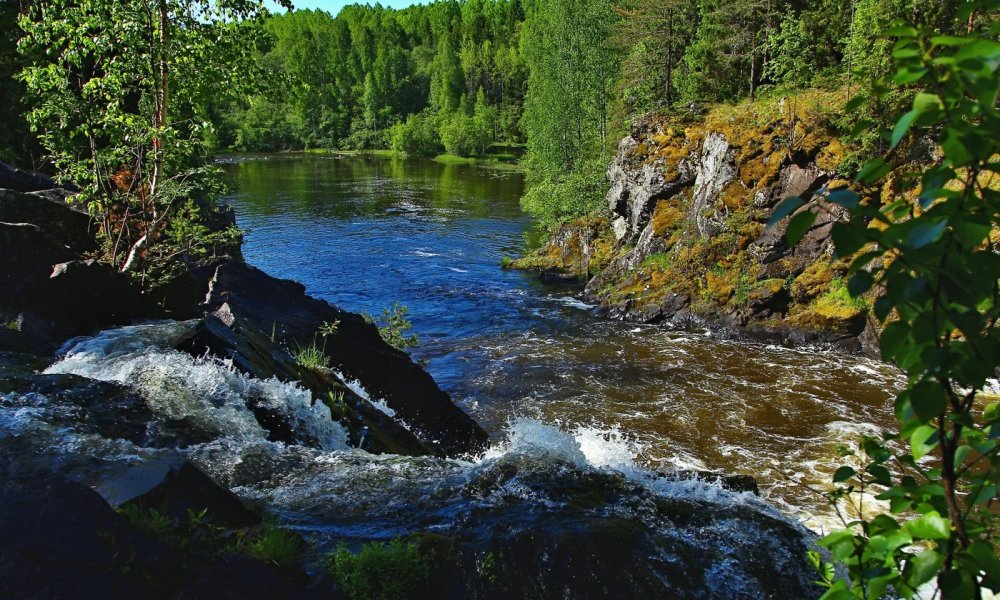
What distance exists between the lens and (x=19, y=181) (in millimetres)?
13398

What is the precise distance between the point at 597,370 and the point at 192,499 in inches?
574

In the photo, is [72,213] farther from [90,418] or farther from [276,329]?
[90,418]

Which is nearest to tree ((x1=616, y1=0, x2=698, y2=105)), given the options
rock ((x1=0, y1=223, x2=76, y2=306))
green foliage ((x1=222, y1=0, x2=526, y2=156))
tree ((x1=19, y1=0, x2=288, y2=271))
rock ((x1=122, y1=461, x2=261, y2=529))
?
tree ((x1=19, y1=0, x2=288, y2=271))

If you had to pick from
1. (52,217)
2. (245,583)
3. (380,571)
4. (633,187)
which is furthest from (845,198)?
(633,187)

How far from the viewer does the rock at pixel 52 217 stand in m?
10.5

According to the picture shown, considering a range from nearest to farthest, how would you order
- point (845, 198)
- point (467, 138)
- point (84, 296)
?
point (845, 198) < point (84, 296) < point (467, 138)

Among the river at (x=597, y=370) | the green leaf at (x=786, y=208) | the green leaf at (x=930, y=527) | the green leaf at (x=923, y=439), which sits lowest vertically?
the river at (x=597, y=370)

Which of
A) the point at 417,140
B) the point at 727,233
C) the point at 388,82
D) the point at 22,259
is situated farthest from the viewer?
the point at 388,82

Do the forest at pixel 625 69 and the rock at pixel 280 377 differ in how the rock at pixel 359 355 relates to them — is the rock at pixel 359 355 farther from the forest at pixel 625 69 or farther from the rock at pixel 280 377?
the forest at pixel 625 69

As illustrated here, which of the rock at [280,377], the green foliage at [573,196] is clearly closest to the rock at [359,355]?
the rock at [280,377]

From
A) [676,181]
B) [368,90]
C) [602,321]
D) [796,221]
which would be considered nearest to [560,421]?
[602,321]

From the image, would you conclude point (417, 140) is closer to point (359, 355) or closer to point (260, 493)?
point (359, 355)

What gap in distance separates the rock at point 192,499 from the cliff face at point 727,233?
708 inches

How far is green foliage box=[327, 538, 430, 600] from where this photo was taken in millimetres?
4395
